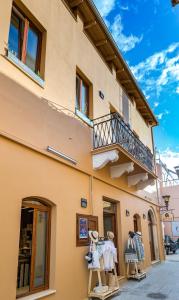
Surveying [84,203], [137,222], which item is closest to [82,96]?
[84,203]

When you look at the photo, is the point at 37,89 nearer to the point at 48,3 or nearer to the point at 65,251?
the point at 48,3

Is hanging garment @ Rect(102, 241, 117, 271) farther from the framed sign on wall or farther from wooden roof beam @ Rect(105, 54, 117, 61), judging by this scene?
wooden roof beam @ Rect(105, 54, 117, 61)

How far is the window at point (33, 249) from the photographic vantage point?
15.3 feet

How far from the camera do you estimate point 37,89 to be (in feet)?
18.1

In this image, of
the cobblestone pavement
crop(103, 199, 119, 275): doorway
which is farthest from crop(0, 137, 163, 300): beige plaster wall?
the cobblestone pavement

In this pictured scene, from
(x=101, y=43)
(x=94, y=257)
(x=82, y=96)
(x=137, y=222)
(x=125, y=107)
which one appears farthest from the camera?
(x=125, y=107)

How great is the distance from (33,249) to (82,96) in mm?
5044

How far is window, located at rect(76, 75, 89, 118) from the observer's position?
7.73 m

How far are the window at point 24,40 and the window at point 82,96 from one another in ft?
6.39

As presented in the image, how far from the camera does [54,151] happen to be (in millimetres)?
5578

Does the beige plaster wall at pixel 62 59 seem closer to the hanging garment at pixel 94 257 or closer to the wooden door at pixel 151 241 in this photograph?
the hanging garment at pixel 94 257

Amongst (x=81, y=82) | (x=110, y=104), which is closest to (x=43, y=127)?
(x=81, y=82)

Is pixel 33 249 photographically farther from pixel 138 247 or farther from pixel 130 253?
pixel 138 247

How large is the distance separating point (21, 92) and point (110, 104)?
5331 mm
